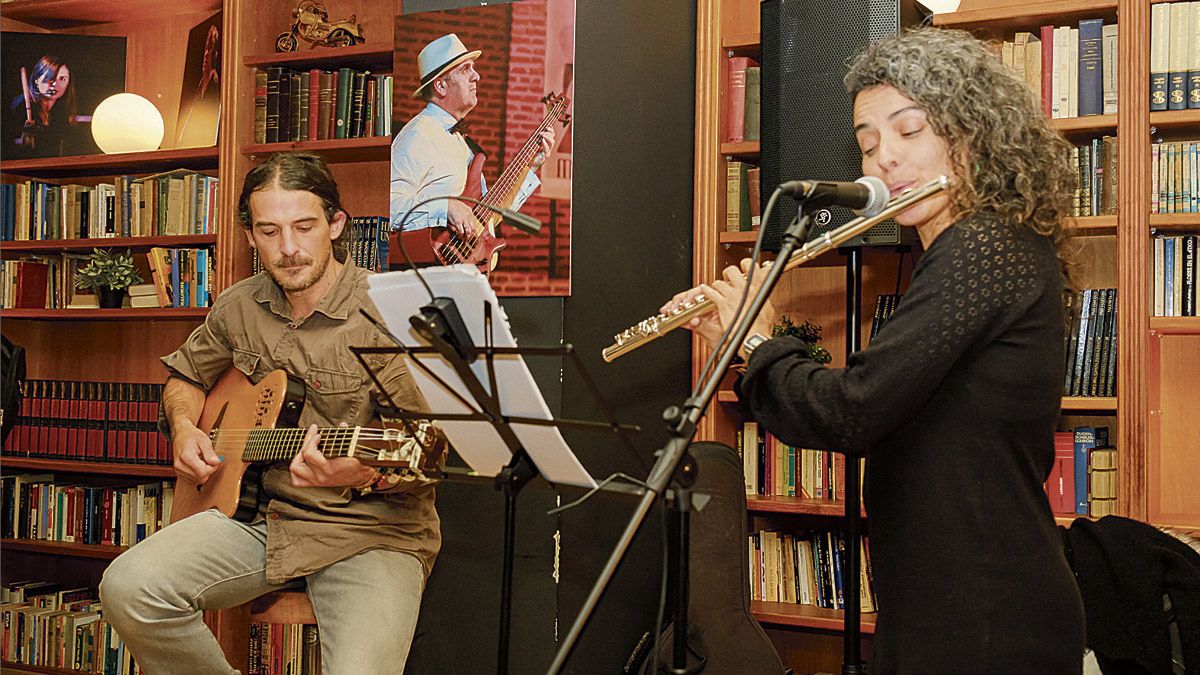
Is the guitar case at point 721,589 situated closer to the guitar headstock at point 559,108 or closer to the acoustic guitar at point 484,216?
the acoustic guitar at point 484,216

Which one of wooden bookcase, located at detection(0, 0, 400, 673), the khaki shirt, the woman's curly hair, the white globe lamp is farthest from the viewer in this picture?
the white globe lamp

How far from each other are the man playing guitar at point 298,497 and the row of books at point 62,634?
1537mm

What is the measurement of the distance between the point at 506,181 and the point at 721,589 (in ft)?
3.69

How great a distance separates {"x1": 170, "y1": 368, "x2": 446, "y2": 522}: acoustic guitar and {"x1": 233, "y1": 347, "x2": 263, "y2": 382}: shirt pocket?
0.03 meters

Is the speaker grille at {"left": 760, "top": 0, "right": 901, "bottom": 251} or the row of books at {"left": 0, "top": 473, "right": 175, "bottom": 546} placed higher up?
the speaker grille at {"left": 760, "top": 0, "right": 901, "bottom": 251}

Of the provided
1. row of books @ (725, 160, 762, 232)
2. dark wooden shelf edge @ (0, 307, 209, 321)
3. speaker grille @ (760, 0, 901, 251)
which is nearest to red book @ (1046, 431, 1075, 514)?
speaker grille @ (760, 0, 901, 251)

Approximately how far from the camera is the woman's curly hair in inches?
60.7

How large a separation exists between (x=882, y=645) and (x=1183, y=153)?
1852mm

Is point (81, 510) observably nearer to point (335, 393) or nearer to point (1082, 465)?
point (335, 393)

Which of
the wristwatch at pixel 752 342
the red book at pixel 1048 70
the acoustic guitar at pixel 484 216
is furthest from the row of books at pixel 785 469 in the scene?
the wristwatch at pixel 752 342

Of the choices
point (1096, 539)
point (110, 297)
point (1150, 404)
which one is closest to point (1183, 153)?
point (1150, 404)

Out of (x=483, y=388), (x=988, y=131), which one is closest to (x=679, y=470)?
(x=483, y=388)

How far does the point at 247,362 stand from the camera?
2654 millimetres

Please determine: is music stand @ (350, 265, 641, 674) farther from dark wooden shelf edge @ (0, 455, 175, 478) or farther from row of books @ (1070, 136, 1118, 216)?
dark wooden shelf edge @ (0, 455, 175, 478)
